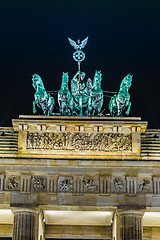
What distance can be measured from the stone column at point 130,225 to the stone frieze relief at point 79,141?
3.99 metres

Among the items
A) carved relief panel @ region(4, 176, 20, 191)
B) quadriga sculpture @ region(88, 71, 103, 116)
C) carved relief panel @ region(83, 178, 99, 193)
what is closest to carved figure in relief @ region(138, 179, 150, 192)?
carved relief panel @ region(83, 178, 99, 193)

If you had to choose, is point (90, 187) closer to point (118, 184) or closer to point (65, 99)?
point (118, 184)

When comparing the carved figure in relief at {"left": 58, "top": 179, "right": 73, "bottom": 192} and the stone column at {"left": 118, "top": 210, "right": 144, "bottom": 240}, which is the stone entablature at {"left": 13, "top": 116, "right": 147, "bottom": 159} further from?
the stone column at {"left": 118, "top": 210, "right": 144, "bottom": 240}

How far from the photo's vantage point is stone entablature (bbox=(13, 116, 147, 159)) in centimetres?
4125

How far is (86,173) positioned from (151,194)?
158 inches

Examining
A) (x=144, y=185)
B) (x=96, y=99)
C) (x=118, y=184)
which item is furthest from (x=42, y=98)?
(x=144, y=185)

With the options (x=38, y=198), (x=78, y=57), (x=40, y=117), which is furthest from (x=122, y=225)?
(x=78, y=57)

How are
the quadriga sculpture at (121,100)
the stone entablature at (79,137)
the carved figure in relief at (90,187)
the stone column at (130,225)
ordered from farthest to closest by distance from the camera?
the quadriga sculpture at (121,100)
the stone entablature at (79,137)
the carved figure in relief at (90,187)
the stone column at (130,225)

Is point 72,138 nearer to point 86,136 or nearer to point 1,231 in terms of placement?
point 86,136

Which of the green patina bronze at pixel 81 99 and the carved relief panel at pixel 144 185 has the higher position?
the green patina bronze at pixel 81 99

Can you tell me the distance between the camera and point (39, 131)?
1640 inches

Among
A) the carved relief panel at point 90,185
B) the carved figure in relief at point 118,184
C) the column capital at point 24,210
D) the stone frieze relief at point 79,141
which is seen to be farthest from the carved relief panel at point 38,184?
the carved figure in relief at point 118,184

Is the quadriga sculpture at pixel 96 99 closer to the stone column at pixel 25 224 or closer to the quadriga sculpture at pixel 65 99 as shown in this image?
the quadriga sculpture at pixel 65 99

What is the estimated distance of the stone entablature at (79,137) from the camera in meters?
41.2
